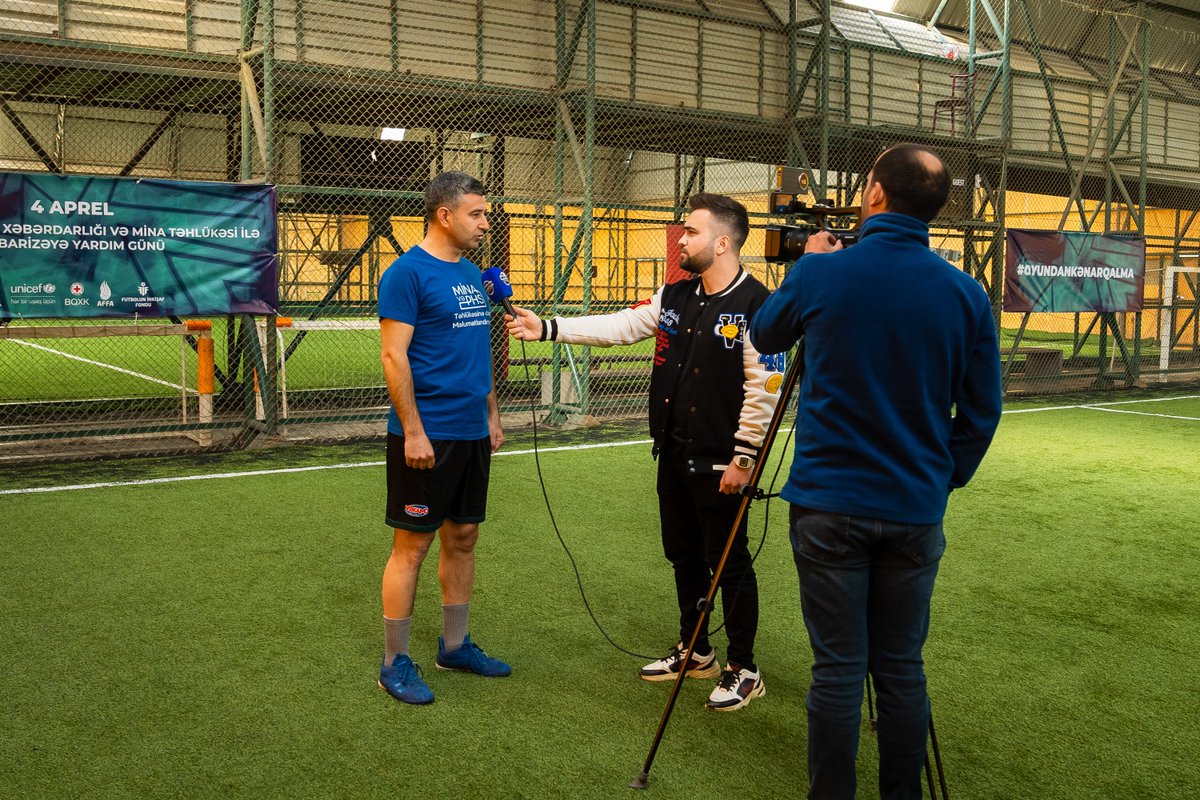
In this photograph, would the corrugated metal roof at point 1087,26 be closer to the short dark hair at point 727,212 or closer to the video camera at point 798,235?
the short dark hair at point 727,212

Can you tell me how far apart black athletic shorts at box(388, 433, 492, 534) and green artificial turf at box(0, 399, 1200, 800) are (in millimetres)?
722

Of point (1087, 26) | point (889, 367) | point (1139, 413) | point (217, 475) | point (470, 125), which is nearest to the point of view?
point (889, 367)

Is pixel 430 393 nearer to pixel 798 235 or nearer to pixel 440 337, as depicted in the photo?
pixel 440 337

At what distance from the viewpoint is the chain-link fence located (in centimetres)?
999

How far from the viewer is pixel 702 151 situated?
15.5 meters

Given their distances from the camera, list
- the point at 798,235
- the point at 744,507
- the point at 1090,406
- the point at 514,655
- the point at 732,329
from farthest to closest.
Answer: the point at 1090,406
the point at 514,655
the point at 732,329
the point at 744,507
the point at 798,235

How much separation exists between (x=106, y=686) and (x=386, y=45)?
327 inches

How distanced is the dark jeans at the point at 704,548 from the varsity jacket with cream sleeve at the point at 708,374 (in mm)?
110

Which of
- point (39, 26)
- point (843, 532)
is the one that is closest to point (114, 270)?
point (39, 26)

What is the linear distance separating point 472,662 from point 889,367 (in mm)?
2497

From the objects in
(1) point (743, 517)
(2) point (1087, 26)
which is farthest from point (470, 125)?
(2) point (1087, 26)

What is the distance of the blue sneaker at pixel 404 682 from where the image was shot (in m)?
4.21

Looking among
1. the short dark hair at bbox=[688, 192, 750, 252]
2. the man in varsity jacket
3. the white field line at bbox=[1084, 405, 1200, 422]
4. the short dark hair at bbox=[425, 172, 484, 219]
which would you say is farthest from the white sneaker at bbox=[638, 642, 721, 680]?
the white field line at bbox=[1084, 405, 1200, 422]

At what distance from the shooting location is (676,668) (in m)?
4.56
